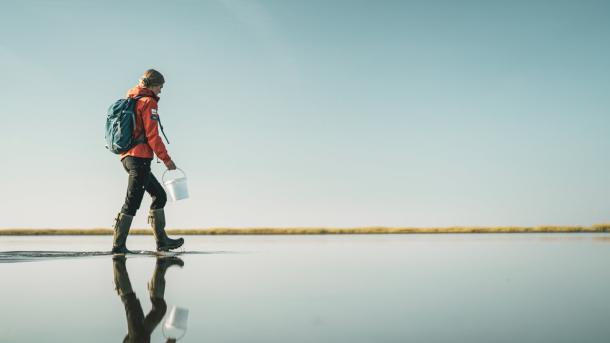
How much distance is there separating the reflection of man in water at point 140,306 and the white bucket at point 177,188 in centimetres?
199

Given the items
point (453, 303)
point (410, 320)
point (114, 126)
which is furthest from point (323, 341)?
point (114, 126)

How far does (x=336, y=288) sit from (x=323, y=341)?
5.39ft

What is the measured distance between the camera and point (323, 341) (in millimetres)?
2037

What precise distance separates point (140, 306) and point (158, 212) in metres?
4.68

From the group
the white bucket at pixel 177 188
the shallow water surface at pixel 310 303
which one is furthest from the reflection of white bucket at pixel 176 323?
the white bucket at pixel 177 188

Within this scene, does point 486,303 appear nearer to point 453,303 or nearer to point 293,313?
point 453,303

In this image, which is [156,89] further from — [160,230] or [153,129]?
[160,230]

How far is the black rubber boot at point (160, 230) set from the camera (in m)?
7.25

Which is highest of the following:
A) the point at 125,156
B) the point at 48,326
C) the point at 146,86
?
the point at 146,86

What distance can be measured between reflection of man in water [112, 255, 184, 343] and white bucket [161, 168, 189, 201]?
1.99 m

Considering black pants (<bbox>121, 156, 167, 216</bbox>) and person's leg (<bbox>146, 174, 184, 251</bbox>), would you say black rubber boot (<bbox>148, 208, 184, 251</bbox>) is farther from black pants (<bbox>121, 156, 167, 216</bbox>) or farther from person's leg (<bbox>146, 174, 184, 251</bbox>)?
black pants (<bbox>121, 156, 167, 216</bbox>)

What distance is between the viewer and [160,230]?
7.33m

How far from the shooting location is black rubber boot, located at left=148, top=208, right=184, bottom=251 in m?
7.25

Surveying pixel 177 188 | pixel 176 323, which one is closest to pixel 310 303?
pixel 176 323
